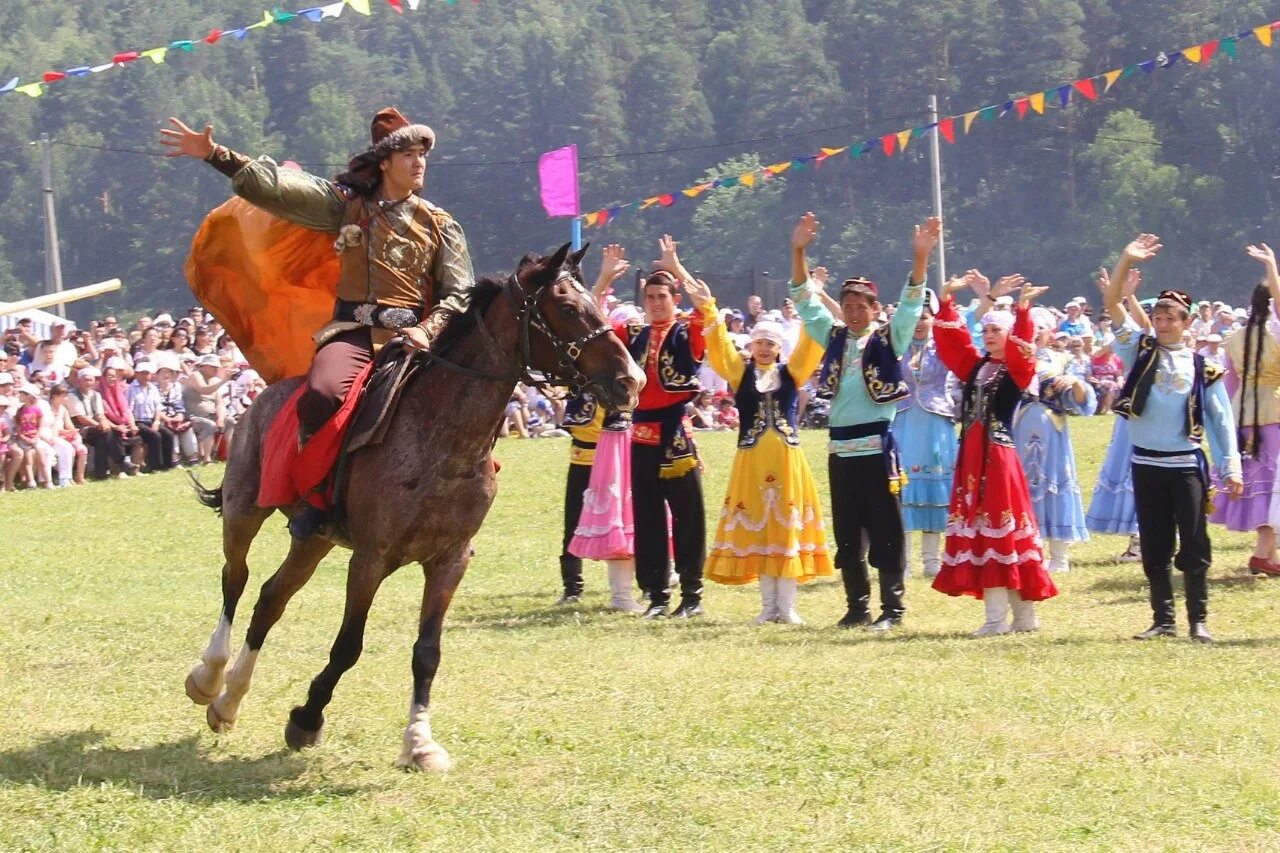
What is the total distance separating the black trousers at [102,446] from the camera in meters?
23.1

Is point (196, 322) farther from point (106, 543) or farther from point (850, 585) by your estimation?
point (850, 585)

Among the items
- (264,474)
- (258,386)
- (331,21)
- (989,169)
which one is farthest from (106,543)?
(331,21)

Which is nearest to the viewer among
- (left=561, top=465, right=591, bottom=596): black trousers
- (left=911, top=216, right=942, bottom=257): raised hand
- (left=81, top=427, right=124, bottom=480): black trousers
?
(left=911, top=216, right=942, bottom=257): raised hand

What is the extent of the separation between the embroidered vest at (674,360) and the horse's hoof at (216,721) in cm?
430

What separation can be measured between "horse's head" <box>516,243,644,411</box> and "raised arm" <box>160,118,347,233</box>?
3.51ft

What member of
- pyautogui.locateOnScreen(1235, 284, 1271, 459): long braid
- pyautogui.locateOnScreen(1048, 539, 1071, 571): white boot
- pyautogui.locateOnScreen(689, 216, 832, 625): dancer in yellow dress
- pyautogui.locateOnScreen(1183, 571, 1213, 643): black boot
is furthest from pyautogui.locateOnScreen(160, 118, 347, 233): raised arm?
pyautogui.locateOnScreen(1048, 539, 1071, 571): white boot

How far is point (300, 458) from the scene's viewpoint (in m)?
7.82

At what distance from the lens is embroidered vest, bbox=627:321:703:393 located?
11977 millimetres

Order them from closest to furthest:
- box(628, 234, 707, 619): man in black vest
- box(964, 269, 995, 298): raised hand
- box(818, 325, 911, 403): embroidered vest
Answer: box(818, 325, 911, 403): embroidered vest
box(964, 269, 995, 298): raised hand
box(628, 234, 707, 619): man in black vest

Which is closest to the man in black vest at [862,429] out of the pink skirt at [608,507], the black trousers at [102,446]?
the pink skirt at [608,507]

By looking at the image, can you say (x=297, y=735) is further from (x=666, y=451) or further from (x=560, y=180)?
(x=560, y=180)

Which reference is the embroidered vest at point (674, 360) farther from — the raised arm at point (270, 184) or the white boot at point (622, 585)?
the raised arm at point (270, 184)

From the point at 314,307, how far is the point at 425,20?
3556 inches

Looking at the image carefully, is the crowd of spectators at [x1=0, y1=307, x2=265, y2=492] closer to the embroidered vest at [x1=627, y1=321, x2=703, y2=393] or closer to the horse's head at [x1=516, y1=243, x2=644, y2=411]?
the embroidered vest at [x1=627, y1=321, x2=703, y2=393]
